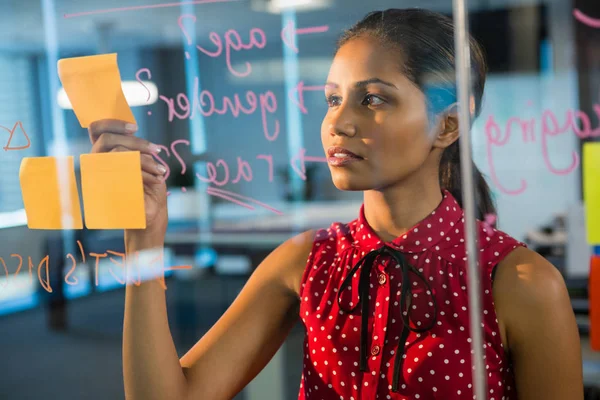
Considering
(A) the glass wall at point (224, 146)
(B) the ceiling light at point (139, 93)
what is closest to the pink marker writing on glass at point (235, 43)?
(A) the glass wall at point (224, 146)

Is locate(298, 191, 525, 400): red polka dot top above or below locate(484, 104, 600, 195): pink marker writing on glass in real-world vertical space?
below

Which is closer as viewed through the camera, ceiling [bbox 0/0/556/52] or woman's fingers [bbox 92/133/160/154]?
ceiling [bbox 0/0/556/52]

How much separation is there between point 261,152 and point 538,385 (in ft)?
1.84

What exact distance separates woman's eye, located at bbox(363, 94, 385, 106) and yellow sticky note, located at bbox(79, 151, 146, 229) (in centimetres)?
44

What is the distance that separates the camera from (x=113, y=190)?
4.03 ft

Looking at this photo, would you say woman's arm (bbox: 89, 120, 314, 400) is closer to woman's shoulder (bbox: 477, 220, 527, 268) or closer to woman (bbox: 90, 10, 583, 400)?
woman (bbox: 90, 10, 583, 400)

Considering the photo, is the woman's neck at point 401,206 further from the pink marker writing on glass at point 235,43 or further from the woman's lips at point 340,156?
the pink marker writing on glass at point 235,43

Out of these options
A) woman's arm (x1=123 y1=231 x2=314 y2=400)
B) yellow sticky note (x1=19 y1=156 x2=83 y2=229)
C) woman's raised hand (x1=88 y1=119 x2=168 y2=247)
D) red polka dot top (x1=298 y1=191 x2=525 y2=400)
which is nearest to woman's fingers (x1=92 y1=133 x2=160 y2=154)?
woman's raised hand (x1=88 y1=119 x2=168 y2=247)

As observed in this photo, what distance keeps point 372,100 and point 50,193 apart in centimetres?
66

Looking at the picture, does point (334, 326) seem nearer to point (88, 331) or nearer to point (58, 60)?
point (88, 331)

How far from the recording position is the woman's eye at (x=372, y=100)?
100 cm

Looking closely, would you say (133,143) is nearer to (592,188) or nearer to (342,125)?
(342,125)

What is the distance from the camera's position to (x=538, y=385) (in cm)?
94

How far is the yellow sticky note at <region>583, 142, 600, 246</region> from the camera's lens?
921 millimetres
